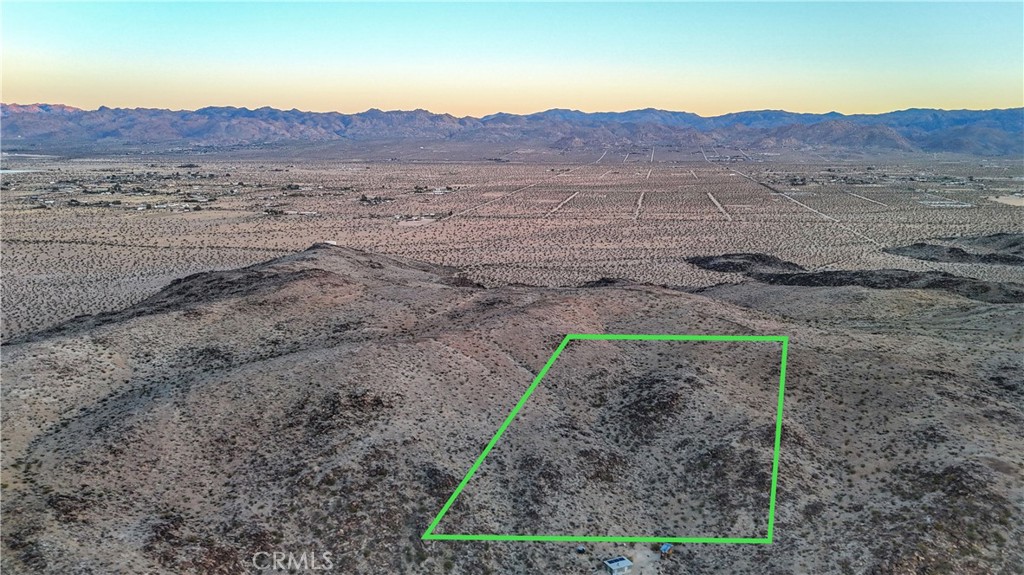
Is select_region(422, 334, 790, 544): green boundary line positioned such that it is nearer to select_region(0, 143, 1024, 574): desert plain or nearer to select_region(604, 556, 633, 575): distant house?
select_region(0, 143, 1024, 574): desert plain

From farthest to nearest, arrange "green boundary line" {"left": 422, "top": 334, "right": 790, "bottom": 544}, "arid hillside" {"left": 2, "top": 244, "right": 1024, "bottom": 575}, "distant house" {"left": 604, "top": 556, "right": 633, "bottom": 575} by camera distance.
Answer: "green boundary line" {"left": 422, "top": 334, "right": 790, "bottom": 544} < "distant house" {"left": 604, "top": 556, "right": 633, "bottom": 575} < "arid hillside" {"left": 2, "top": 244, "right": 1024, "bottom": 575}

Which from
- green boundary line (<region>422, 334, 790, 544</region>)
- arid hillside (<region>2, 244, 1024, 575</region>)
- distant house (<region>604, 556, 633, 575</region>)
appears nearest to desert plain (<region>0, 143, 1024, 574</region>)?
arid hillside (<region>2, 244, 1024, 575</region>)

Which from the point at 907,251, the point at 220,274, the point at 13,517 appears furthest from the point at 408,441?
the point at 907,251

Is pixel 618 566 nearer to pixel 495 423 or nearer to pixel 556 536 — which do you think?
pixel 556 536

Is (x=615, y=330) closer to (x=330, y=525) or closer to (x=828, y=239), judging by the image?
(x=330, y=525)

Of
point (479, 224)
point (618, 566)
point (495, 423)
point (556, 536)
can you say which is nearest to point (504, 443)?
point (495, 423)

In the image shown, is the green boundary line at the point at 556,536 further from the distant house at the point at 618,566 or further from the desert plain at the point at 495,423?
the distant house at the point at 618,566

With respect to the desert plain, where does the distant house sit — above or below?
below
